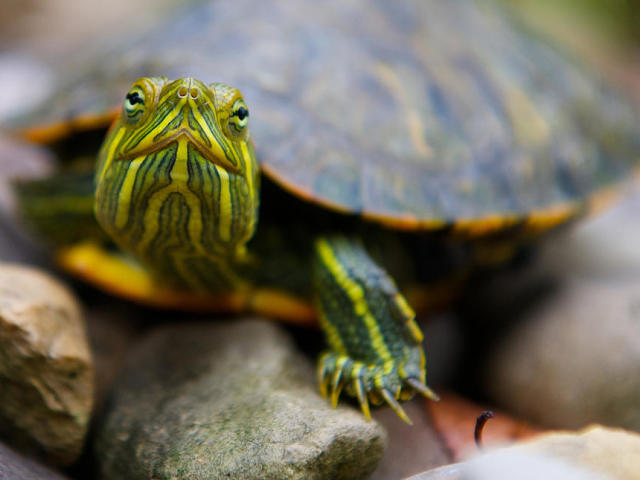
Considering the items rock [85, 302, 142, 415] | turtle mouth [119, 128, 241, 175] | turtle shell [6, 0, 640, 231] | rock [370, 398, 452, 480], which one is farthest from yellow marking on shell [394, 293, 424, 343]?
rock [85, 302, 142, 415]

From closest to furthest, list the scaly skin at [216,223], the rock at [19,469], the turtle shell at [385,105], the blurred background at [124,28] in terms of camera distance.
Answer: the rock at [19,469] → the scaly skin at [216,223] → the turtle shell at [385,105] → the blurred background at [124,28]

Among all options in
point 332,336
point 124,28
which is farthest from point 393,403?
point 124,28

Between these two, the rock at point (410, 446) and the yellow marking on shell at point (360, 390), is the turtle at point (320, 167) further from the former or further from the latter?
the rock at point (410, 446)

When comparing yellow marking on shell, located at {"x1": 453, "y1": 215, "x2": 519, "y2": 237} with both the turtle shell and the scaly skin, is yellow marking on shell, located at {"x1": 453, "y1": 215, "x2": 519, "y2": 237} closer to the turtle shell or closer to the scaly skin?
the turtle shell

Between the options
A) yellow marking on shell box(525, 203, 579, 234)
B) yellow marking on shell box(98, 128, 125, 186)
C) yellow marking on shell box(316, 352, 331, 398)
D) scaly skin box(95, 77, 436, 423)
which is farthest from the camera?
yellow marking on shell box(525, 203, 579, 234)

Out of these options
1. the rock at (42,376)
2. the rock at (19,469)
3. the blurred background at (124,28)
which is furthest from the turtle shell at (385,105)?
the rock at (19,469)
